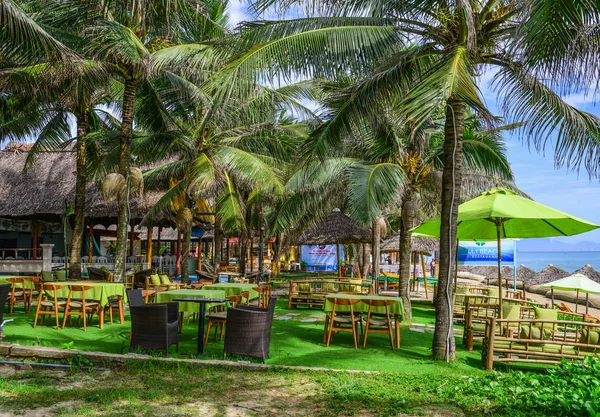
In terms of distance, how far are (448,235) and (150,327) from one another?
→ 4.03 meters

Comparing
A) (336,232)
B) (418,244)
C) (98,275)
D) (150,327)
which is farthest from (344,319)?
(418,244)

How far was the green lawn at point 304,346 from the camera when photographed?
6.68 meters

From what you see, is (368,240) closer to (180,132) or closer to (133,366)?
(180,132)

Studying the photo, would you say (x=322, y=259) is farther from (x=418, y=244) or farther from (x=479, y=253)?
(x=479, y=253)

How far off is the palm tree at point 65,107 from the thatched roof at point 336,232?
695 cm

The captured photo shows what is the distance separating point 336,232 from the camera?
16.5 meters

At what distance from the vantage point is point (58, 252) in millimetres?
26531

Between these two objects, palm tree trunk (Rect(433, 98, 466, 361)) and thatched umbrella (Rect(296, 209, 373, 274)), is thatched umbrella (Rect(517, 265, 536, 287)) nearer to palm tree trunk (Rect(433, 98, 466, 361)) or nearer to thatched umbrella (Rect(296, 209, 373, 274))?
thatched umbrella (Rect(296, 209, 373, 274))

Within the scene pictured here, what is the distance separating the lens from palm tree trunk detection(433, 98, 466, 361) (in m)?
6.97

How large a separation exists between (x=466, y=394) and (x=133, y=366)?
12.1 feet

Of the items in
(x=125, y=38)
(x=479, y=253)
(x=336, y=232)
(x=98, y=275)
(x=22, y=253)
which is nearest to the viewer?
(x=125, y=38)

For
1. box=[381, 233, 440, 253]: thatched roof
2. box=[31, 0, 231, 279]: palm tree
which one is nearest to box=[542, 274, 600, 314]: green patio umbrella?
box=[381, 233, 440, 253]: thatched roof

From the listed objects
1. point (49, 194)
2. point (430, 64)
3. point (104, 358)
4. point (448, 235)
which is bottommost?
point (104, 358)

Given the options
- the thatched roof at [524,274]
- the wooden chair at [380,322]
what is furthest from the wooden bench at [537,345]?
the thatched roof at [524,274]
